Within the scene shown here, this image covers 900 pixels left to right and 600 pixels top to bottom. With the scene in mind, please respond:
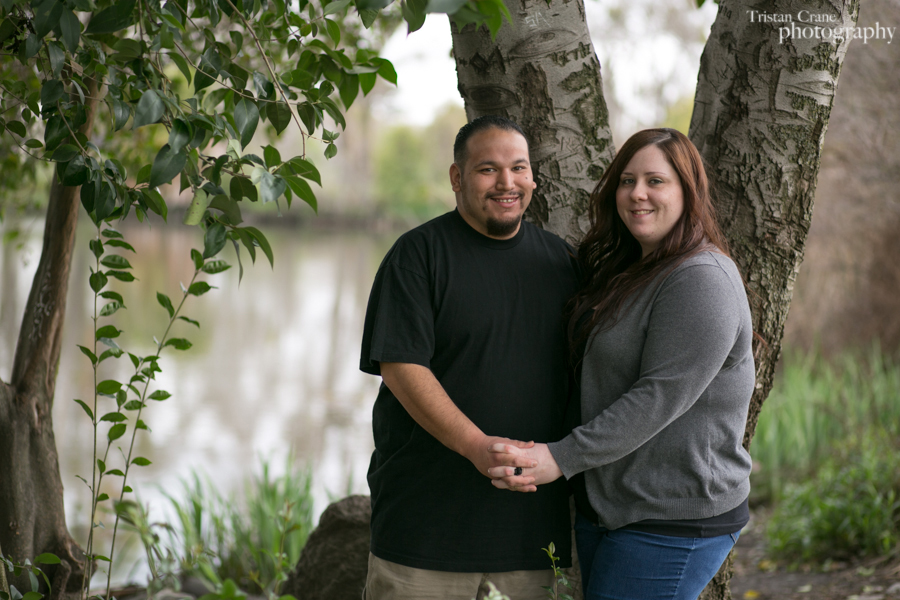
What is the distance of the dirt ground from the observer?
3.21 m

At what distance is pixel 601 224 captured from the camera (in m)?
2.04

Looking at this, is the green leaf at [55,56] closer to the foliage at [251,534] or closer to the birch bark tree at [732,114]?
the birch bark tree at [732,114]

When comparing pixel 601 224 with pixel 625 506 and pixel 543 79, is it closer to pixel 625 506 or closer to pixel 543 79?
A: pixel 543 79

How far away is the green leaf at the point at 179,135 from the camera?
133 cm

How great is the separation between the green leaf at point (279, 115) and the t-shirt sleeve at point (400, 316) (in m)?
0.42

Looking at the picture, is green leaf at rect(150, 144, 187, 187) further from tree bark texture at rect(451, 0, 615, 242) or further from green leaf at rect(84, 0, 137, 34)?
tree bark texture at rect(451, 0, 615, 242)

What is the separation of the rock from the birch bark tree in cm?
127

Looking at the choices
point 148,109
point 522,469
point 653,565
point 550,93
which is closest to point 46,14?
point 148,109

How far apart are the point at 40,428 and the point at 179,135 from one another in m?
1.49

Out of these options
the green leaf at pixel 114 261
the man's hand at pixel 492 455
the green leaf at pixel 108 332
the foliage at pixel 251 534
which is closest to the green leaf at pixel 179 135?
the green leaf at pixel 114 261

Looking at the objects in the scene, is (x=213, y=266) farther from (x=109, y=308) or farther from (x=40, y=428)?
(x=40, y=428)

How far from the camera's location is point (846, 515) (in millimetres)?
3756

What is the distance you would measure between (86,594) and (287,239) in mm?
27482

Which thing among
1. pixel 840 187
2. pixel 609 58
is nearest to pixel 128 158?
pixel 840 187
